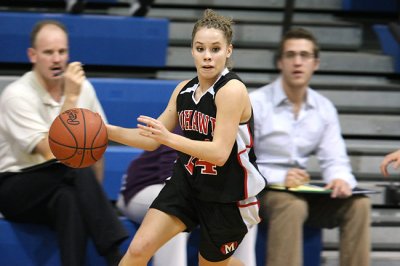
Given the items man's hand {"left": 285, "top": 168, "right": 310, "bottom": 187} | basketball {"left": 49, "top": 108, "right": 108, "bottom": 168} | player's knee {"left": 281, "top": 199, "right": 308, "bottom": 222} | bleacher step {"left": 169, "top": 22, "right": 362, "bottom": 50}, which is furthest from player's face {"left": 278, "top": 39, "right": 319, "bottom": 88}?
bleacher step {"left": 169, "top": 22, "right": 362, "bottom": 50}

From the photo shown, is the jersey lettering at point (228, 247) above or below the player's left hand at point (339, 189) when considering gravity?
below

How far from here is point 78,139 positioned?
311 centimetres

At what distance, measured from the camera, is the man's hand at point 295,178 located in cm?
390

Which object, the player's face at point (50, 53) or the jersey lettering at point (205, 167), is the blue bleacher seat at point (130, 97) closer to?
the player's face at point (50, 53)

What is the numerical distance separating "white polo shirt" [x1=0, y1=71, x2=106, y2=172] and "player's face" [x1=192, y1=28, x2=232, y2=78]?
40.1 inches

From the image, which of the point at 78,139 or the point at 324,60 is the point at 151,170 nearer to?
the point at 78,139

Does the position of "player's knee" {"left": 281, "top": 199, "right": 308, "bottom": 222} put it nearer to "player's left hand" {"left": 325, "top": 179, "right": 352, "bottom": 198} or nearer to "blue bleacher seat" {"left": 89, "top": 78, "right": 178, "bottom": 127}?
"player's left hand" {"left": 325, "top": 179, "right": 352, "bottom": 198}

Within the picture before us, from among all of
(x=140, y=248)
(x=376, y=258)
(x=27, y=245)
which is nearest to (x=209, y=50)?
(x=140, y=248)

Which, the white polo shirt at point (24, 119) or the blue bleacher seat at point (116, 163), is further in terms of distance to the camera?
the blue bleacher seat at point (116, 163)

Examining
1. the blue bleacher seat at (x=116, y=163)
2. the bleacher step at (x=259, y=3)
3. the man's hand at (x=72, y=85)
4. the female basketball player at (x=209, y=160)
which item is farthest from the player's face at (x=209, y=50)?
the bleacher step at (x=259, y=3)

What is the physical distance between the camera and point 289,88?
4129 mm

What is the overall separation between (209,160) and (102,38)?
2318mm

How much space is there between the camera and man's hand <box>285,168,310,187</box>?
3.90 meters

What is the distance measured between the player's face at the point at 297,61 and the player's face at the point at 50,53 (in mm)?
1082
